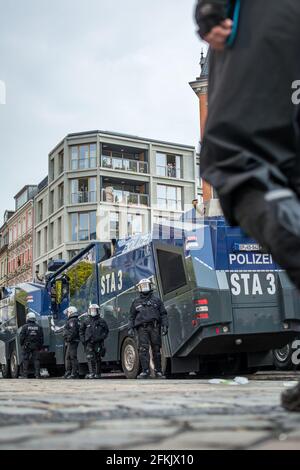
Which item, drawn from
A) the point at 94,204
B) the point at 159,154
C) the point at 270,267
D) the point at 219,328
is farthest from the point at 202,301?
the point at 159,154

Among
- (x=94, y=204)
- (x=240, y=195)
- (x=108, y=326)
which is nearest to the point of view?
(x=240, y=195)

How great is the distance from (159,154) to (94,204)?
8206mm

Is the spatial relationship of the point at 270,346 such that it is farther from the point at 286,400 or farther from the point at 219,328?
the point at 286,400

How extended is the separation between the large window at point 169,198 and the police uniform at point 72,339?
3891 cm

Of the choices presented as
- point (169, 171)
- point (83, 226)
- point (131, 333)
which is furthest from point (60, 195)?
point (131, 333)

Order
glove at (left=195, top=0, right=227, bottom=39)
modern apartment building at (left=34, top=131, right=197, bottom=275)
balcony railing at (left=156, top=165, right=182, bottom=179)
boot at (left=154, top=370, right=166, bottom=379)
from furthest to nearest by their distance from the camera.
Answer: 1. balcony railing at (left=156, top=165, right=182, bottom=179)
2. modern apartment building at (left=34, top=131, right=197, bottom=275)
3. boot at (left=154, top=370, right=166, bottom=379)
4. glove at (left=195, top=0, right=227, bottom=39)

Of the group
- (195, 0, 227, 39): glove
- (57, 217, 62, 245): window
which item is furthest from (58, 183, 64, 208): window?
(195, 0, 227, 39): glove

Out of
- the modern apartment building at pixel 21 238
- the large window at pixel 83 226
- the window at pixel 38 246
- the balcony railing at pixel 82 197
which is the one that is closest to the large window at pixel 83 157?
the balcony railing at pixel 82 197

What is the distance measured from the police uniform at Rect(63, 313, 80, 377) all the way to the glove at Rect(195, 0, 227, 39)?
13.9 m

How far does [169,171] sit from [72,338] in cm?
4134

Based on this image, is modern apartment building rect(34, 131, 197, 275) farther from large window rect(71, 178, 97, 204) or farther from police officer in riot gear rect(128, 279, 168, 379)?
police officer in riot gear rect(128, 279, 168, 379)

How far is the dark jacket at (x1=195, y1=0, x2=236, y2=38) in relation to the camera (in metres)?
2.88

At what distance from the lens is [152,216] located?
2115 inches

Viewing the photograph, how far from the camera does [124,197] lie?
179ft
